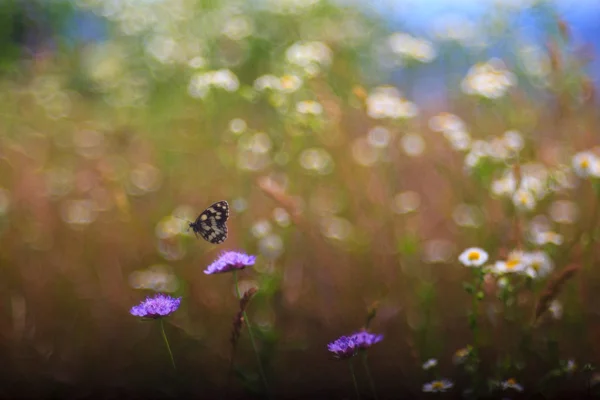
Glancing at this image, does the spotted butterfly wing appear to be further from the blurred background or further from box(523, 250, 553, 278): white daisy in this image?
box(523, 250, 553, 278): white daisy

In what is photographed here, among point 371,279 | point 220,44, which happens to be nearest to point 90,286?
point 371,279

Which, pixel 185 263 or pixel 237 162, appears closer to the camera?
pixel 185 263

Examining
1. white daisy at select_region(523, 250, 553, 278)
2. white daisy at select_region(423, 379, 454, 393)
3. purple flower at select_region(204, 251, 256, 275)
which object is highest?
A: white daisy at select_region(523, 250, 553, 278)

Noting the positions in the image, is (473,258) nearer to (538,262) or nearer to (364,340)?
(538,262)

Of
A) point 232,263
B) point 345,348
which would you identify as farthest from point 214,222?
point 345,348

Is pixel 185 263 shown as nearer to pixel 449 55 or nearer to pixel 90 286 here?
pixel 90 286

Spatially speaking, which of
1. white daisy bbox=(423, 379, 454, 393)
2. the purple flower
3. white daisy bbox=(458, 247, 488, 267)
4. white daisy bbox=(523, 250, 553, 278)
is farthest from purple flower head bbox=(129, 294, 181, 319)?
white daisy bbox=(523, 250, 553, 278)

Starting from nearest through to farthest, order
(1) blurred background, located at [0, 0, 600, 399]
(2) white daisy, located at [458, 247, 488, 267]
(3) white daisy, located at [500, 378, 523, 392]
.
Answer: (3) white daisy, located at [500, 378, 523, 392] < (2) white daisy, located at [458, 247, 488, 267] < (1) blurred background, located at [0, 0, 600, 399]
